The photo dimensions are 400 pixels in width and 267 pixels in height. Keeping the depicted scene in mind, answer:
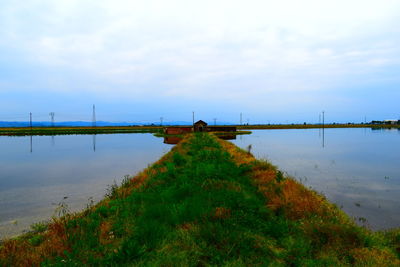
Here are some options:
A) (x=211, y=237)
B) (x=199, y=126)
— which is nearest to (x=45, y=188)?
(x=211, y=237)

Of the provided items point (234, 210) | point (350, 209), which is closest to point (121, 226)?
point (234, 210)

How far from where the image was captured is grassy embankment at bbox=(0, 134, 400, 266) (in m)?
5.29

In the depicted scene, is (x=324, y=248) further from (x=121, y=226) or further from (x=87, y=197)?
(x=87, y=197)

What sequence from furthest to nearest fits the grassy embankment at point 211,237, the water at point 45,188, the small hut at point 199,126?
the small hut at point 199,126 < the water at point 45,188 < the grassy embankment at point 211,237

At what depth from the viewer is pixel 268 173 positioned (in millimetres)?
12859

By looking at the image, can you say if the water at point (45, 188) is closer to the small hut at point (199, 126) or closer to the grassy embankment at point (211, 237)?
the grassy embankment at point (211, 237)

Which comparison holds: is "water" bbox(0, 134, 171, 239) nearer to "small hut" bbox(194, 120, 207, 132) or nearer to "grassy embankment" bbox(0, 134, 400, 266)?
"grassy embankment" bbox(0, 134, 400, 266)

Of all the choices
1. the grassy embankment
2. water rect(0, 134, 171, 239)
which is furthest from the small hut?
the grassy embankment

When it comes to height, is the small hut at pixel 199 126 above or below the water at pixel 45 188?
above

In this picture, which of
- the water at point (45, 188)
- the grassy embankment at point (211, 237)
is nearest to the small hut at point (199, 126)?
the water at point (45, 188)

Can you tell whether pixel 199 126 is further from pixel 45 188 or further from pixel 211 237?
pixel 211 237

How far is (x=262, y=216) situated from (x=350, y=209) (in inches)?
259

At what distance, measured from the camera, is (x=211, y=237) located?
6.04m

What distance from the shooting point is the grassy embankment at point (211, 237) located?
5289mm
